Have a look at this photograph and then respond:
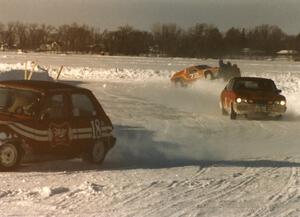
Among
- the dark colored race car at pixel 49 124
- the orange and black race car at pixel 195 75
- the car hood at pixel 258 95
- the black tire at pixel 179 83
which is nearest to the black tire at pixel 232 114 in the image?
the car hood at pixel 258 95

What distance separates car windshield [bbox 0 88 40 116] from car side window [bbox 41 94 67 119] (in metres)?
0.18

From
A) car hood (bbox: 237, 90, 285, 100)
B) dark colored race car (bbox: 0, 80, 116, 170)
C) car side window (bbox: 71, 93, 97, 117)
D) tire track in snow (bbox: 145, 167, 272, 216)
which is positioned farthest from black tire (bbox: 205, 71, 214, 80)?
tire track in snow (bbox: 145, 167, 272, 216)

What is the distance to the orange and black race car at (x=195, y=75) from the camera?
37906mm

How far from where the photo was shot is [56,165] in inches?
471

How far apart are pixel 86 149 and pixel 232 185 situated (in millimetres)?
3109

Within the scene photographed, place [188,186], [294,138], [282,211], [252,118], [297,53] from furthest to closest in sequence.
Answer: [297,53] → [252,118] → [294,138] → [188,186] → [282,211]

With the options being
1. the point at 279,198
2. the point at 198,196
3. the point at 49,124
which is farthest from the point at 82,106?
the point at 279,198

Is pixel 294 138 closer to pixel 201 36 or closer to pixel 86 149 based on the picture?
pixel 86 149

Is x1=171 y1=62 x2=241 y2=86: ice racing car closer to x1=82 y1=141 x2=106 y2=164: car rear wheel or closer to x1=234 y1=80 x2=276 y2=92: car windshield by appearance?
x1=234 y1=80 x2=276 y2=92: car windshield

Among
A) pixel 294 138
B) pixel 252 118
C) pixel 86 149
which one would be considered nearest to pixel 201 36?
pixel 252 118

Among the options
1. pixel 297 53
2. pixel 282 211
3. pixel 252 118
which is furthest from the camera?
pixel 297 53

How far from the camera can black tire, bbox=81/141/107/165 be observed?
40.1 ft

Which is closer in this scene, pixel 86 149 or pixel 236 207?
pixel 236 207

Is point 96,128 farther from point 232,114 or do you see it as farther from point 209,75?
point 209,75
